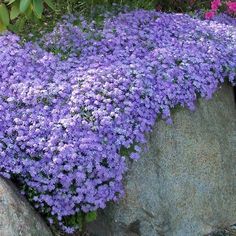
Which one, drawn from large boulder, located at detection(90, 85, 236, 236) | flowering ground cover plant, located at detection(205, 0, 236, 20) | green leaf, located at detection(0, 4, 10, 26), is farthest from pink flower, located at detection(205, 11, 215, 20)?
green leaf, located at detection(0, 4, 10, 26)

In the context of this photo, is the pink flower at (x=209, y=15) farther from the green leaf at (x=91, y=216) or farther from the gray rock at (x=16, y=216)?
the gray rock at (x=16, y=216)

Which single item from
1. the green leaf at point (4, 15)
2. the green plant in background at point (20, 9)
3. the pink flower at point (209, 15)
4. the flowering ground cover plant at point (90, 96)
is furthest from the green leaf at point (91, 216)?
the pink flower at point (209, 15)

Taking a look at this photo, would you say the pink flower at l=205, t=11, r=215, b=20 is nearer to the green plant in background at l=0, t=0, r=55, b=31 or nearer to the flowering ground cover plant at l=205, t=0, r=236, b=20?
the flowering ground cover plant at l=205, t=0, r=236, b=20

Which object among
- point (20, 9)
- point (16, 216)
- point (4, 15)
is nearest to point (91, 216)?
point (16, 216)

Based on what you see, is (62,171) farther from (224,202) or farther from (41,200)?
(224,202)

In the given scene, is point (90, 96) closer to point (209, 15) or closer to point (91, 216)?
point (91, 216)

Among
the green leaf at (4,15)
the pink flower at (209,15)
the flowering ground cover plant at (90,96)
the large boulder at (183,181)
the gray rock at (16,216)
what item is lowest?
the large boulder at (183,181)
